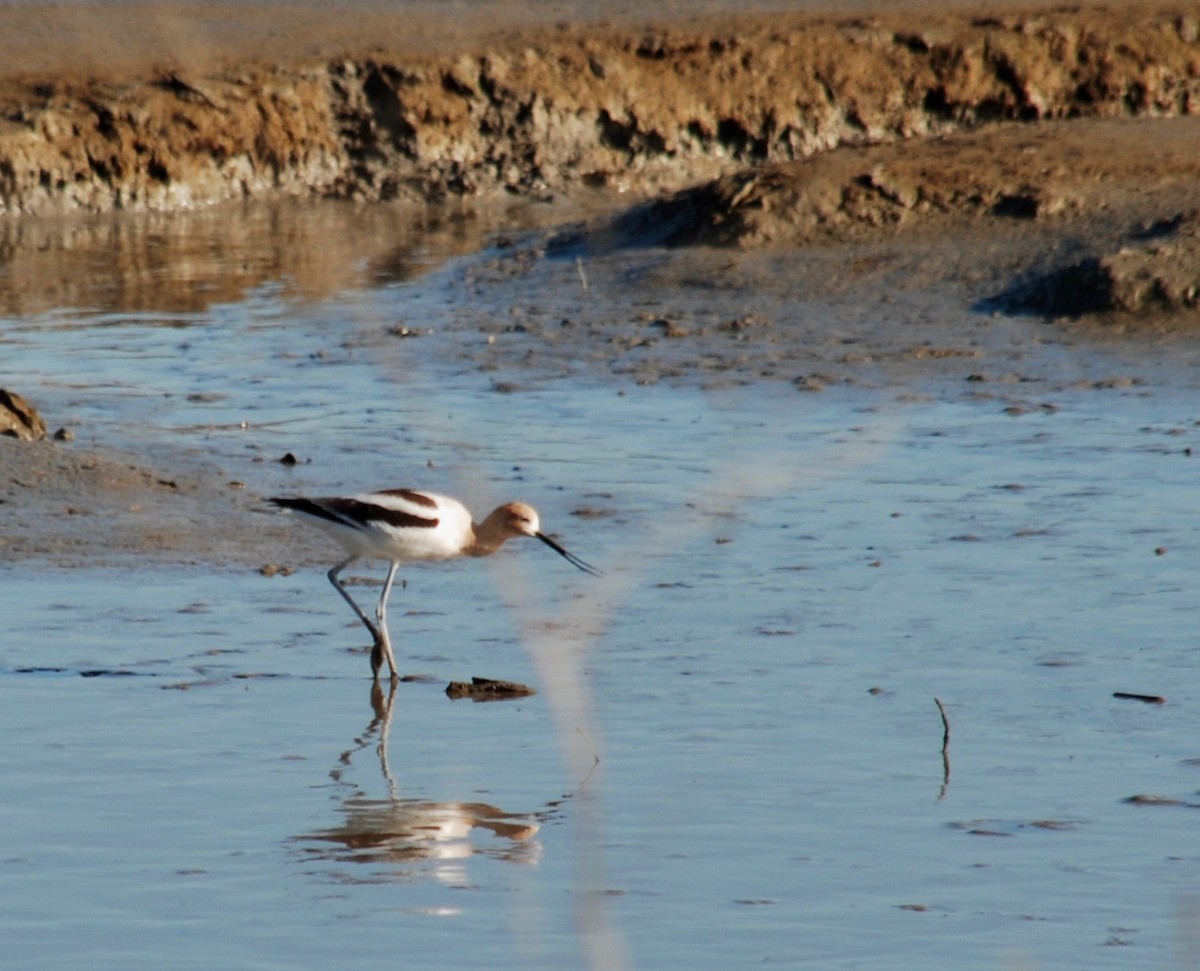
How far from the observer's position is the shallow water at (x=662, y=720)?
500 centimetres

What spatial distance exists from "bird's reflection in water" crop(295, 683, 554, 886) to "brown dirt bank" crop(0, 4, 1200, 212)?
16.4 m

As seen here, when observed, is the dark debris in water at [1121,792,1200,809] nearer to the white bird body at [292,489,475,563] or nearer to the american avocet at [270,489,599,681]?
the american avocet at [270,489,599,681]

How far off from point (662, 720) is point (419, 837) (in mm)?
1243

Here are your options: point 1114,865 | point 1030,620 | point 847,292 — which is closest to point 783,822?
point 1114,865

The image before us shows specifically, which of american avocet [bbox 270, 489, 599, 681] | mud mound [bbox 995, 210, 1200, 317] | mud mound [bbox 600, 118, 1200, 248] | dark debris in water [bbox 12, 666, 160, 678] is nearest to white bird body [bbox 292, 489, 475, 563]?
american avocet [bbox 270, 489, 599, 681]

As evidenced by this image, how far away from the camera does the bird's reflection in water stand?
5.43 meters

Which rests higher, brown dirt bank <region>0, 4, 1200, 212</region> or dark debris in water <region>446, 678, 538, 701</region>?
brown dirt bank <region>0, 4, 1200, 212</region>

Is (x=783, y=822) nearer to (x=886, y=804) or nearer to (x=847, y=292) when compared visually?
(x=886, y=804)

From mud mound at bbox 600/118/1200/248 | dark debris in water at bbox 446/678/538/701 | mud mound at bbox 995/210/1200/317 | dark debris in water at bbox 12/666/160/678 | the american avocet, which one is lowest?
dark debris in water at bbox 446/678/538/701

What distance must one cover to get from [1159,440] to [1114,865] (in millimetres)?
6043

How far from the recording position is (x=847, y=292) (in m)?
14.6

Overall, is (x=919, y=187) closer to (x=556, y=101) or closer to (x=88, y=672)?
(x=556, y=101)

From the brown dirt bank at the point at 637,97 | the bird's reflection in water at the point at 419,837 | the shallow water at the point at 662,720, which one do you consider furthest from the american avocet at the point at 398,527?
the brown dirt bank at the point at 637,97

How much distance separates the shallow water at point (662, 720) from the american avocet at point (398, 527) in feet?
0.73
